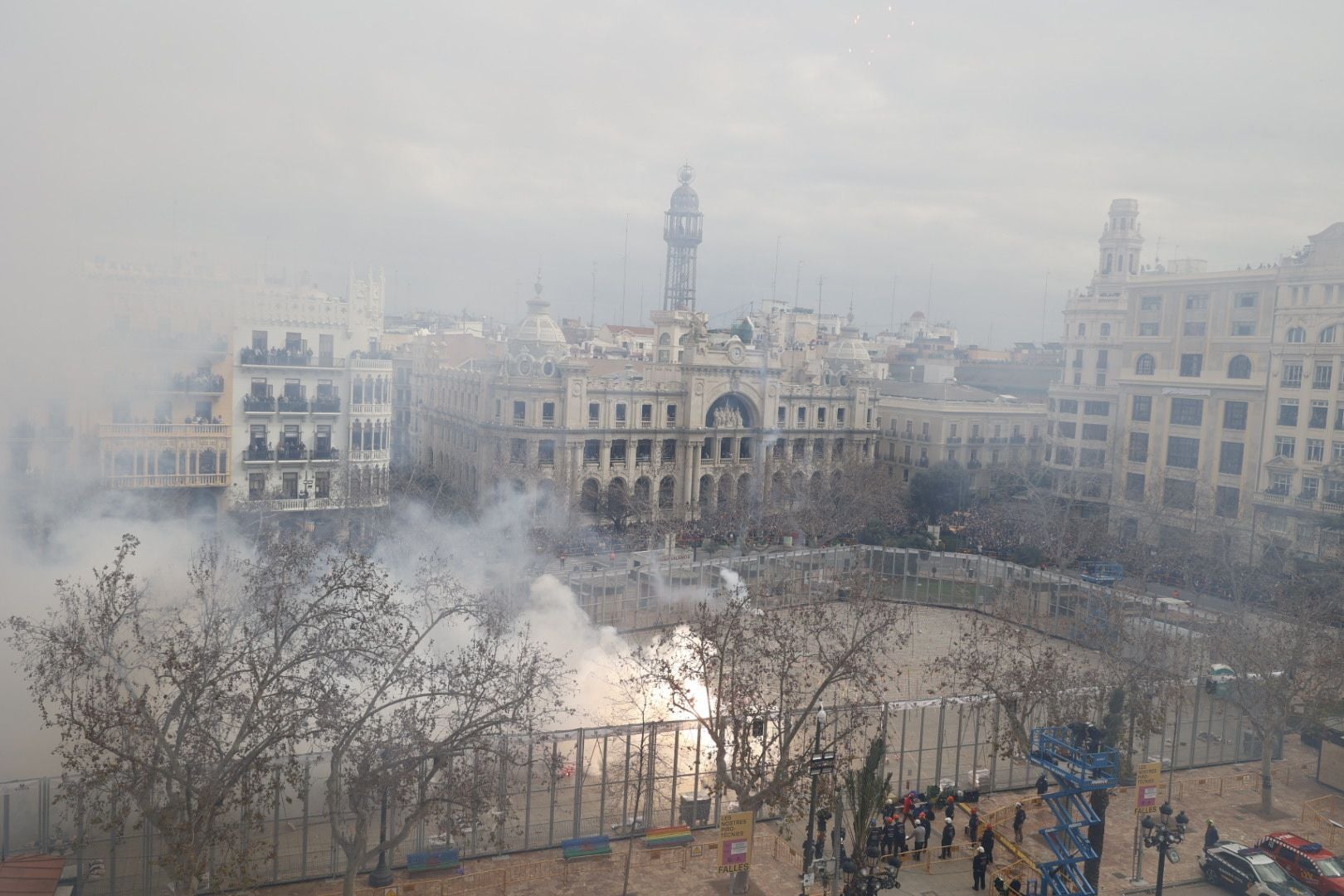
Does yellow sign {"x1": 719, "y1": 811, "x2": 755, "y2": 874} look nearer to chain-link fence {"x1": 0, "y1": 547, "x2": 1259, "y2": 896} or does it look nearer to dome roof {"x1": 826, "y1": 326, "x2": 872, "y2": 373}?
chain-link fence {"x1": 0, "y1": 547, "x2": 1259, "y2": 896}

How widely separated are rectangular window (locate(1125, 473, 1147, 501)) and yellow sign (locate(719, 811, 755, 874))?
42.5 m

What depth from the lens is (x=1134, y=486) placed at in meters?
54.1

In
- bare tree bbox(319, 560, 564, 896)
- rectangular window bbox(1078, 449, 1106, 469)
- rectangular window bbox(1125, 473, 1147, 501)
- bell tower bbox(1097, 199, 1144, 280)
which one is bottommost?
bare tree bbox(319, 560, 564, 896)

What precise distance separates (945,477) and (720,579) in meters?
32.8

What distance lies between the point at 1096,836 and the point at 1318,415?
35.4 meters

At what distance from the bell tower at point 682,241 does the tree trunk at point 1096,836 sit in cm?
10499

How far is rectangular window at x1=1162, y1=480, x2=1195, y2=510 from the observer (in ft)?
164

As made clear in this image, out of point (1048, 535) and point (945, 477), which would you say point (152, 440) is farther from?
point (945, 477)

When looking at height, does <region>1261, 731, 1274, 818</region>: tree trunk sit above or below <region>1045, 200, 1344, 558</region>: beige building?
below

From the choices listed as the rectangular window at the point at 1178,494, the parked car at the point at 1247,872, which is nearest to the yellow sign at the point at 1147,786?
the parked car at the point at 1247,872

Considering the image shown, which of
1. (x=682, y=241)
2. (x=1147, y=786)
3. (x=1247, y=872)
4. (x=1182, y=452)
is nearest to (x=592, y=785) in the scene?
(x=1147, y=786)

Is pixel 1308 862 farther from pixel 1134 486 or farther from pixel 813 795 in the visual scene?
pixel 1134 486

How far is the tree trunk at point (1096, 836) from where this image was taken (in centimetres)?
1791

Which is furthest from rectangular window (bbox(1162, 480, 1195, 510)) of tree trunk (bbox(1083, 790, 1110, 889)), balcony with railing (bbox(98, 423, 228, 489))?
balcony with railing (bbox(98, 423, 228, 489))
